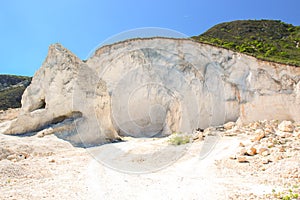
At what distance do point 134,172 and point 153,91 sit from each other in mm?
8577

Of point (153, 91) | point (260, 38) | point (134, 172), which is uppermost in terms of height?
point (260, 38)

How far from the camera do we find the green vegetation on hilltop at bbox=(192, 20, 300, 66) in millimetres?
14539

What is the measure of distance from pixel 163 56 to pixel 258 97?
5.80 meters

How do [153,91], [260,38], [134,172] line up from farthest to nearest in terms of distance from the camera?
1. [260,38]
2. [153,91]
3. [134,172]

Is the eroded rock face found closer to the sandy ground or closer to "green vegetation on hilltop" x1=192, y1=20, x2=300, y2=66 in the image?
"green vegetation on hilltop" x1=192, y1=20, x2=300, y2=66

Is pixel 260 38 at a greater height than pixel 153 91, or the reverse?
pixel 260 38

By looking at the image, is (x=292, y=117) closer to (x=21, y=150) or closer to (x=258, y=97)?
(x=258, y=97)

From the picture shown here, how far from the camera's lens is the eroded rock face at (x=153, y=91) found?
11148 millimetres

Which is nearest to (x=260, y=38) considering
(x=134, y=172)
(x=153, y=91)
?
(x=153, y=91)

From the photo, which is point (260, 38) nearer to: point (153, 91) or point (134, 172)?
point (153, 91)

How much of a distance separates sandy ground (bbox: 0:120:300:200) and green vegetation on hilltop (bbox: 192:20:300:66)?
705 centimetres

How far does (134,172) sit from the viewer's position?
21.3 ft

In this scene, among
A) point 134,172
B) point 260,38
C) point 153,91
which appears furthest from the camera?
point 260,38

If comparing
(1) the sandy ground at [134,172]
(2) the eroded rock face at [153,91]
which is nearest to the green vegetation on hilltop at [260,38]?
(2) the eroded rock face at [153,91]
